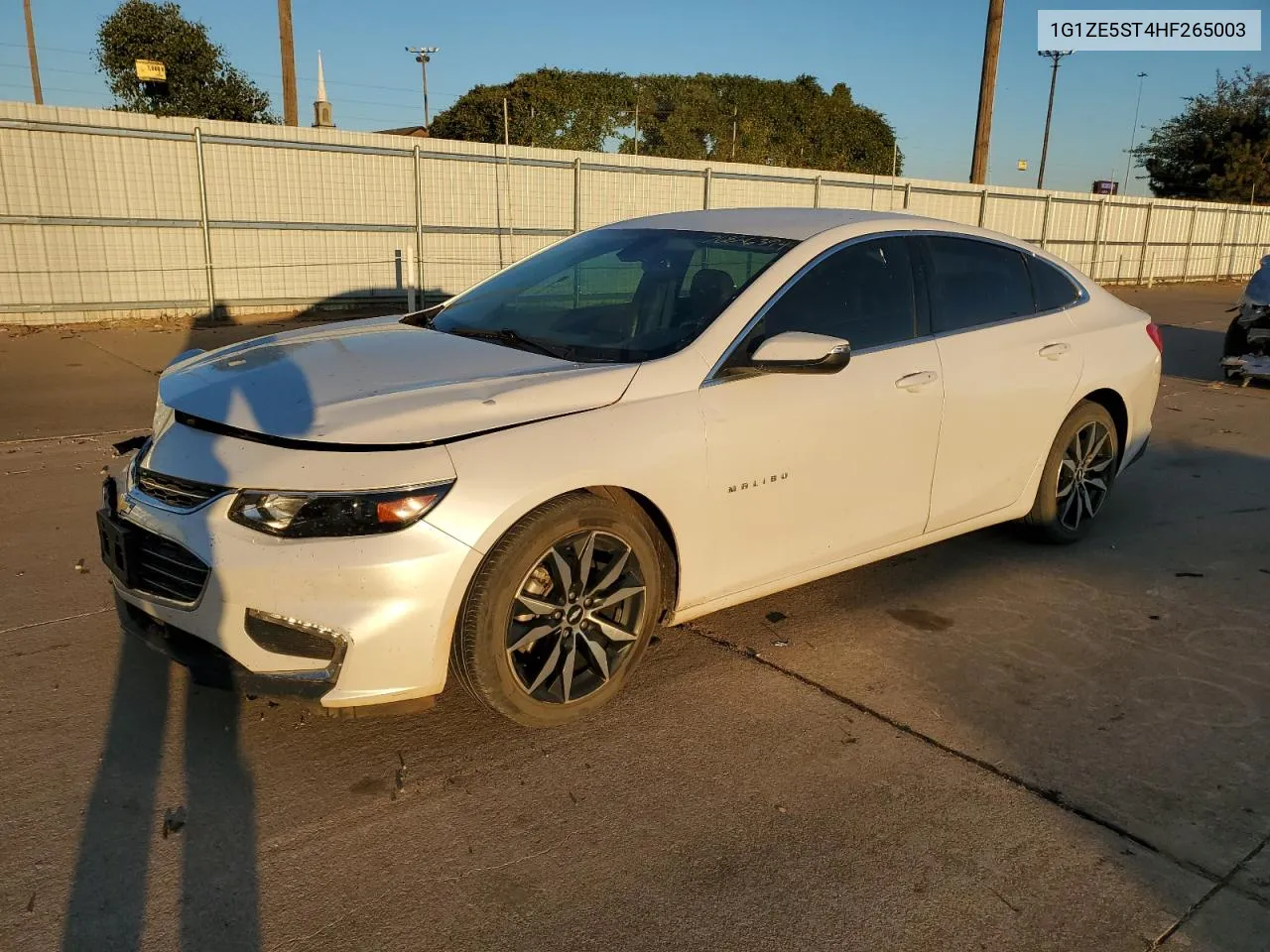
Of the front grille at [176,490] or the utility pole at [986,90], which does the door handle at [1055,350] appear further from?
the utility pole at [986,90]

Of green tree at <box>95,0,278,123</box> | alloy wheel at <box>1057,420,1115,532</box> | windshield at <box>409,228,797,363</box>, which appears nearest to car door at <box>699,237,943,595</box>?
windshield at <box>409,228,797,363</box>

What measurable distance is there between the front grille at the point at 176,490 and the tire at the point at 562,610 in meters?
0.82

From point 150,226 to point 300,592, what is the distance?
12827 millimetres

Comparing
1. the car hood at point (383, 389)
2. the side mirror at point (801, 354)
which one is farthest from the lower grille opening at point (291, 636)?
the side mirror at point (801, 354)

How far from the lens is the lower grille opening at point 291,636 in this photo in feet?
9.39

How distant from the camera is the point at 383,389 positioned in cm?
324

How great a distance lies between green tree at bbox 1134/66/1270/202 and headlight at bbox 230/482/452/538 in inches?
1843

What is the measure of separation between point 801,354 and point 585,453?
2.89ft

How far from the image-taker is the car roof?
13.9 ft

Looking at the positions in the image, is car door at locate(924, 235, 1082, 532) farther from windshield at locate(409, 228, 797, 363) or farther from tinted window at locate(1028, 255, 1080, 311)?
windshield at locate(409, 228, 797, 363)

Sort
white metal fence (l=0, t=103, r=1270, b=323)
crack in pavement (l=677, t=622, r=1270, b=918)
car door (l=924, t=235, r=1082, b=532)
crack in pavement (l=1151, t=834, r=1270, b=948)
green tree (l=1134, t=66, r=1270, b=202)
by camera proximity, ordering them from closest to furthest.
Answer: crack in pavement (l=1151, t=834, r=1270, b=948), crack in pavement (l=677, t=622, r=1270, b=918), car door (l=924, t=235, r=1082, b=532), white metal fence (l=0, t=103, r=1270, b=323), green tree (l=1134, t=66, r=1270, b=202)

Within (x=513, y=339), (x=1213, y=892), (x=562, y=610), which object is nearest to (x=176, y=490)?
(x=562, y=610)

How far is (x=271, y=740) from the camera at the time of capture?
130 inches

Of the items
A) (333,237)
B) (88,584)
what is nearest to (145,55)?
(333,237)
